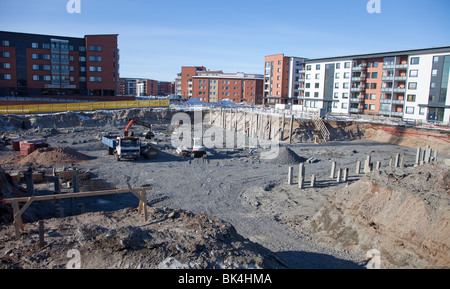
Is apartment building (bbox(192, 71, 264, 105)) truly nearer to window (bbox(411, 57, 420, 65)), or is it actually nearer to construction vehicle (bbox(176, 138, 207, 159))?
window (bbox(411, 57, 420, 65))

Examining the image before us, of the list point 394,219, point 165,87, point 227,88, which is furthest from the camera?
point 165,87

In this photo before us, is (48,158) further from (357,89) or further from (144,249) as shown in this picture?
(357,89)

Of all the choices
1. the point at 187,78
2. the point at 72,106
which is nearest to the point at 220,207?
the point at 72,106

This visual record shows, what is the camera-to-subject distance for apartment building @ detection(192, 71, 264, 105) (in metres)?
80.8

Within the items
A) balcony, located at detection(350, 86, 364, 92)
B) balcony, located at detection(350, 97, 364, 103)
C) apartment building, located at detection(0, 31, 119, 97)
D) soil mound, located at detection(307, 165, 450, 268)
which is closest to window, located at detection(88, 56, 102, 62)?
apartment building, located at detection(0, 31, 119, 97)

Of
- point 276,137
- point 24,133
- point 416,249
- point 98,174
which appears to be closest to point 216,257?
point 416,249

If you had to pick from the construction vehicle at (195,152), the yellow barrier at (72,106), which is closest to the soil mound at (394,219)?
the construction vehicle at (195,152)

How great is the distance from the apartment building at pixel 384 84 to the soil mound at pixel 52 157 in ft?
120

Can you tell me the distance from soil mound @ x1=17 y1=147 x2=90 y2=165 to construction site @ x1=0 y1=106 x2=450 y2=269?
0.37 ft

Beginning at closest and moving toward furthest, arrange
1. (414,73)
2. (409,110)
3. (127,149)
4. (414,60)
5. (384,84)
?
1. (127,149)
2. (414,60)
3. (414,73)
4. (409,110)
5. (384,84)

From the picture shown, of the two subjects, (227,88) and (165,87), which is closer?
(227,88)

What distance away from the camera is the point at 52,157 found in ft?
74.0

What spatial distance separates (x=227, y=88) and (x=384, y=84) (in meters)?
41.3
